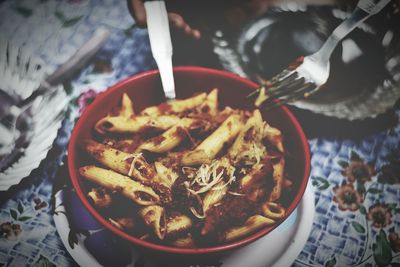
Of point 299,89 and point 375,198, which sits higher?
point 299,89

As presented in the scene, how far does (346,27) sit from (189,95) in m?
0.37

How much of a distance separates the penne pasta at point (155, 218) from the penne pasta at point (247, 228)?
0.36 feet

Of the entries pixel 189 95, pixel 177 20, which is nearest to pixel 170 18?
pixel 177 20

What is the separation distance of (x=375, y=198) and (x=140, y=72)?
1.84 ft

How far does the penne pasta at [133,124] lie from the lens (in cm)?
89

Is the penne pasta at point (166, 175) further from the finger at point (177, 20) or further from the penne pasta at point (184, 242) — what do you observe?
the finger at point (177, 20)

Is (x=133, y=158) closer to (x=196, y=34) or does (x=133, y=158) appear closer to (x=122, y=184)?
(x=122, y=184)

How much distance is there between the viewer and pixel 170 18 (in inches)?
38.7

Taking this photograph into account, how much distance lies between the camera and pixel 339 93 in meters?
0.99

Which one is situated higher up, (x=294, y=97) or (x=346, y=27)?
(x=346, y=27)

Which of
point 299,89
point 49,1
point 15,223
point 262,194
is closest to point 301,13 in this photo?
point 299,89

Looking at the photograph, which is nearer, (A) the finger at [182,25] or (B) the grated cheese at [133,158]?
(B) the grated cheese at [133,158]

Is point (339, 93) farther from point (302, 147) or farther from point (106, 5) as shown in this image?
point (106, 5)

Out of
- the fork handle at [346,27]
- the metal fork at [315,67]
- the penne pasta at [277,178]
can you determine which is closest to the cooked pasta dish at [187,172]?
the penne pasta at [277,178]
